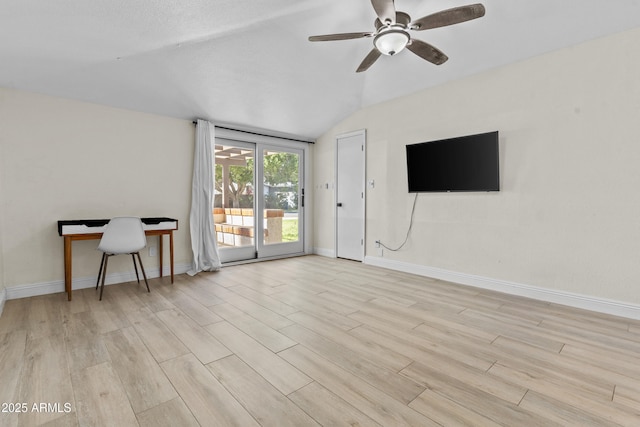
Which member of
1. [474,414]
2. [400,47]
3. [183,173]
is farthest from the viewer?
[183,173]

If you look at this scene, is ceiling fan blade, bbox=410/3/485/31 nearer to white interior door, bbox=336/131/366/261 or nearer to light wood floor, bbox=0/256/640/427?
light wood floor, bbox=0/256/640/427

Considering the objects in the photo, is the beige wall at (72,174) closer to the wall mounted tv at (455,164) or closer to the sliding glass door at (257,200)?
the sliding glass door at (257,200)

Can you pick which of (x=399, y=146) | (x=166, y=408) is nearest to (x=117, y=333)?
(x=166, y=408)

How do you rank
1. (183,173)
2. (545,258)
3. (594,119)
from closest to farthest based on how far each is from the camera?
(594,119)
(545,258)
(183,173)

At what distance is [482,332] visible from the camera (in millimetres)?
2340

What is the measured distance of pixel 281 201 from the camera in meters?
5.45

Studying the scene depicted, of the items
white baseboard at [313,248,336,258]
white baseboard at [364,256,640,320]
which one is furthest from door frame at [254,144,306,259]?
white baseboard at [364,256,640,320]

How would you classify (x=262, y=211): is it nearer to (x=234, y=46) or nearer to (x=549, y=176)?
(x=234, y=46)

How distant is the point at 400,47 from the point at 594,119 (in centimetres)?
211

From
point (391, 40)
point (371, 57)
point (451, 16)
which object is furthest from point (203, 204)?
point (451, 16)

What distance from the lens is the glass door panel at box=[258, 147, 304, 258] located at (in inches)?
205

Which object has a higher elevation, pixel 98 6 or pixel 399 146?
pixel 98 6

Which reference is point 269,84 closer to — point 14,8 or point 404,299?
point 14,8

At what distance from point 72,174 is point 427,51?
13.3 feet
